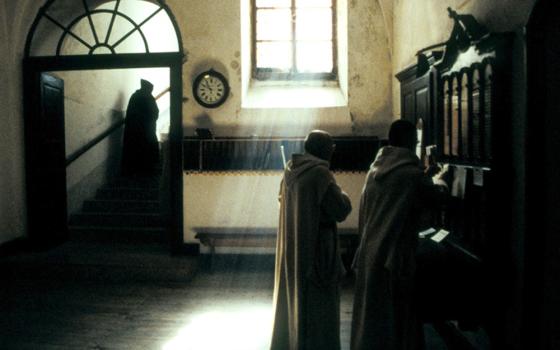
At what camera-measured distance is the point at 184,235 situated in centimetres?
629

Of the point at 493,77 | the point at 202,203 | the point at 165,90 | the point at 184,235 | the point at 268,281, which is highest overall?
the point at 165,90

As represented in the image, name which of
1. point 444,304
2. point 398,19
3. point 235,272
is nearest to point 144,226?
point 235,272

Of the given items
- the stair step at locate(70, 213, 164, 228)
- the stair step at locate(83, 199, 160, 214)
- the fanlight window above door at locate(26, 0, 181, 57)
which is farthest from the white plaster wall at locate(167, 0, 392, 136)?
the stair step at locate(83, 199, 160, 214)

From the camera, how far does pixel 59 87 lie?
6887 mm

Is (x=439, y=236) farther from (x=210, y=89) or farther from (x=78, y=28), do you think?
(x=78, y=28)

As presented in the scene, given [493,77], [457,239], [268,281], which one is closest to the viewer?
[493,77]

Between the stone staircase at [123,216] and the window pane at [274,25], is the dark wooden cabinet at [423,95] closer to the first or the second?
the window pane at [274,25]

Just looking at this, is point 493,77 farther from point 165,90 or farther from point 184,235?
point 165,90

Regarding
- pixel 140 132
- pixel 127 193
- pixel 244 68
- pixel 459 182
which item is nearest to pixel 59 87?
pixel 140 132

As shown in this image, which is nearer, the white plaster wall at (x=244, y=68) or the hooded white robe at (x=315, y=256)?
the hooded white robe at (x=315, y=256)

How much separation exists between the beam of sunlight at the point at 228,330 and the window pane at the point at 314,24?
3890 mm

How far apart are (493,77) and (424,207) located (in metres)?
0.93

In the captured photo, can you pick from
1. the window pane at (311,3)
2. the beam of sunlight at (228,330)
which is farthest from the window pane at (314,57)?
the beam of sunlight at (228,330)

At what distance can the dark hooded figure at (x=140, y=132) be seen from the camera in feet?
26.4
